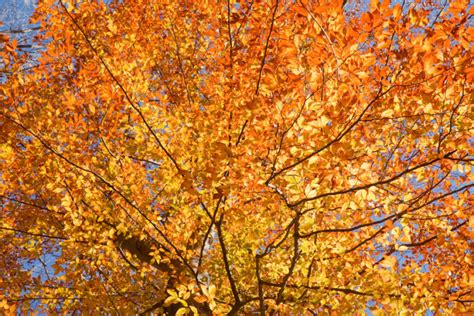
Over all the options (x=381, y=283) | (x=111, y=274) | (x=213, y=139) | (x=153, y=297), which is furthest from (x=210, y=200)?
(x=111, y=274)

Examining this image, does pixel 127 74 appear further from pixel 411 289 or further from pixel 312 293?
pixel 411 289

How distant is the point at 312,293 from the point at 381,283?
1.02 meters

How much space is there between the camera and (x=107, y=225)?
6.44 meters

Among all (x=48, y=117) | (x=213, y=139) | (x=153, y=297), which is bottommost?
(x=153, y=297)

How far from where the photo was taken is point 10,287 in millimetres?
9656

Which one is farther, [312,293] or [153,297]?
[153,297]

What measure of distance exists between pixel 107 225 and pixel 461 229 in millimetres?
7015

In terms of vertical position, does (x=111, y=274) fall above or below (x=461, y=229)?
below

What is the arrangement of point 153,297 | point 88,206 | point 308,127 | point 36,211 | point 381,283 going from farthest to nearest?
point 36,211 → point 153,297 → point 88,206 → point 381,283 → point 308,127

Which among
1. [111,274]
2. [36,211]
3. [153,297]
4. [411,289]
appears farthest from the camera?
[36,211]

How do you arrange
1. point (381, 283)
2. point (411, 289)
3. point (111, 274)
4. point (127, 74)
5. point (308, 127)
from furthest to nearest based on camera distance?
point (111, 274) < point (127, 74) < point (411, 289) < point (381, 283) < point (308, 127)

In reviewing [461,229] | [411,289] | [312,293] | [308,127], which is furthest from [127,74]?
[461,229]

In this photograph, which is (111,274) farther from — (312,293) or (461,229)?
(461,229)

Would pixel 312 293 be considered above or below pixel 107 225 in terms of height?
below
